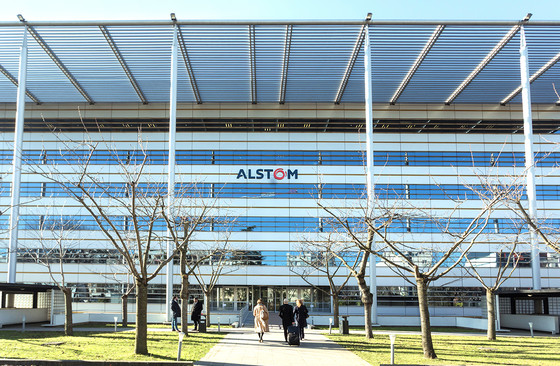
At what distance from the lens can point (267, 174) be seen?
42031 millimetres

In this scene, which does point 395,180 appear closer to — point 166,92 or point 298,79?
point 298,79

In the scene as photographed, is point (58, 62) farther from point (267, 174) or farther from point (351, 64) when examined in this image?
point (351, 64)

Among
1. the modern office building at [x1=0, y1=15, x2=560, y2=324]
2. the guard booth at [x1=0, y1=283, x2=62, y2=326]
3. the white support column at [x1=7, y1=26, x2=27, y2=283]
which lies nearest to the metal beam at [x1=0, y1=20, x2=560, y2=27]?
the white support column at [x1=7, y1=26, x2=27, y2=283]

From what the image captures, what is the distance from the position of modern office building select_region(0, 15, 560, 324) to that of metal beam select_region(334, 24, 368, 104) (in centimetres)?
25

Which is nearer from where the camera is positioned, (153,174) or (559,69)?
(559,69)

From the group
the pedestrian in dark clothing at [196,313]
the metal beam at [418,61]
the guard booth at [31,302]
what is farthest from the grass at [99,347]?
the metal beam at [418,61]

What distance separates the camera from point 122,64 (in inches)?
1361

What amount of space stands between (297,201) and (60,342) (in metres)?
25.3

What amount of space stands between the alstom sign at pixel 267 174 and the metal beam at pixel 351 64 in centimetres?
656

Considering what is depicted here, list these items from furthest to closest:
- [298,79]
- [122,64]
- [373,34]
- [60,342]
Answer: [298,79] < [122,64] < [373,34] < [60,342]

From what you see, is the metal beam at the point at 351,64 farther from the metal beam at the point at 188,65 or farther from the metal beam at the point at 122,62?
the metal beam at the point at 122,62

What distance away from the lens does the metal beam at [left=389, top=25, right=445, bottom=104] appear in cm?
3112

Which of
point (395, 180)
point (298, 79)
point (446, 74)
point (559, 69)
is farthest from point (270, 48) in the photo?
point (559, 69)

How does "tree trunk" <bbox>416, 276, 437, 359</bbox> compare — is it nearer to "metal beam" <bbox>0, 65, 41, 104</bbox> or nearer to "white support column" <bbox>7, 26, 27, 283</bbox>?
"white support column" <bbox>7, 26, 27, 283</bbox>
